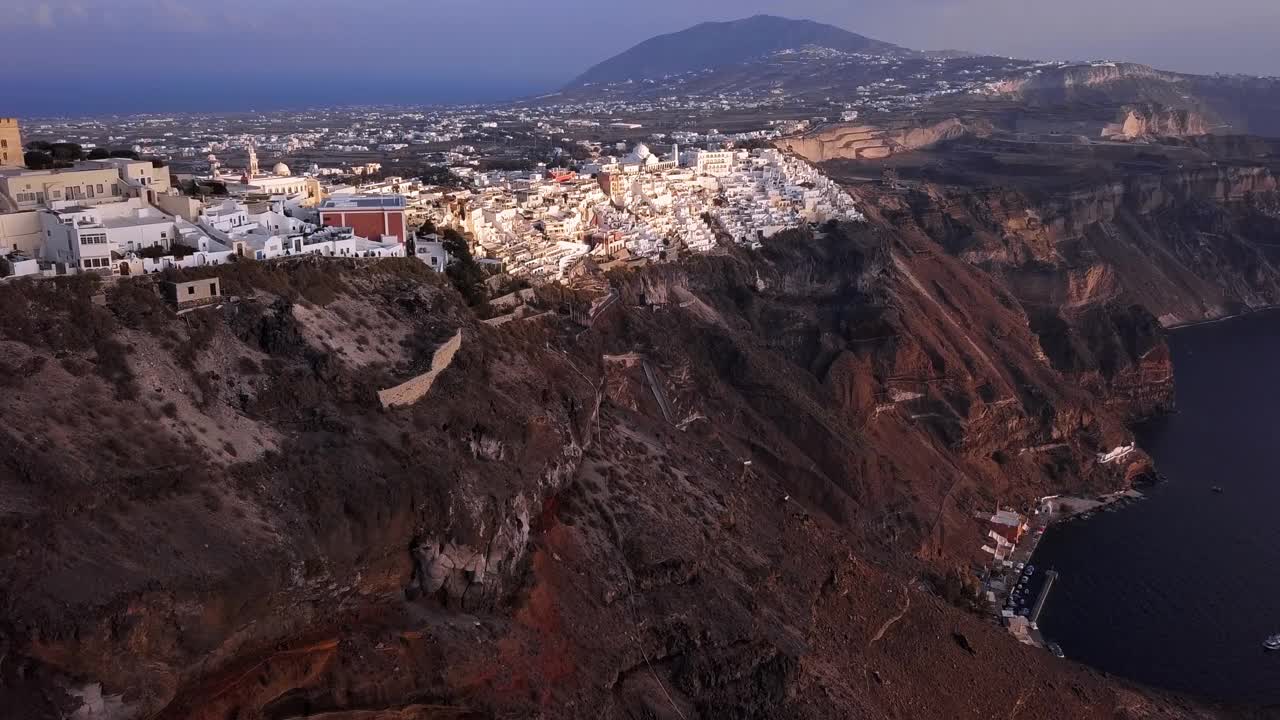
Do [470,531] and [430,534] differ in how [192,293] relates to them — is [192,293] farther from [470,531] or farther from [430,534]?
[470,531]

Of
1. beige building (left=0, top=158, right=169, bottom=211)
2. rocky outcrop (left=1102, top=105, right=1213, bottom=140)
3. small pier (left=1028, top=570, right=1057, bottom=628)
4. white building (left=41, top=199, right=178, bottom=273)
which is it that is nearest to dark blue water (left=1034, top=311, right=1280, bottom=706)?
small pier (left=1028, top=570, right=1057, bottom=628)

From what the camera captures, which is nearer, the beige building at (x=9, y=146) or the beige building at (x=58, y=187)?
the beige building at (x=58, y=187)

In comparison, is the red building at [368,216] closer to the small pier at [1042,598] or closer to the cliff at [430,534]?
the cliff at [430,534]

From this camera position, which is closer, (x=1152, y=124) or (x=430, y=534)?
(x=430, y=534)

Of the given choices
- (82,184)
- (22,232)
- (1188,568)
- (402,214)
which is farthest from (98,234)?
(1188,568)

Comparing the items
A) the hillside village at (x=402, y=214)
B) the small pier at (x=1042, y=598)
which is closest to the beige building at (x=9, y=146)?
the hillside village at (x=402, y=214)

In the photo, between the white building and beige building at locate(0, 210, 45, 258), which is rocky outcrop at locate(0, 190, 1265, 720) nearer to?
the white building

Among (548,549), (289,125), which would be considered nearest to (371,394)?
(548,549)
